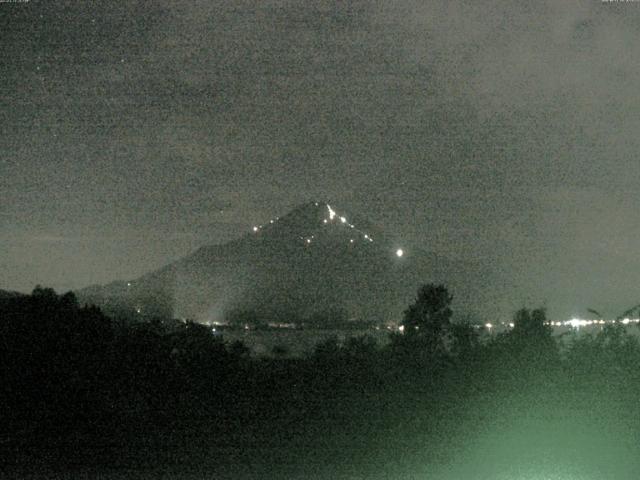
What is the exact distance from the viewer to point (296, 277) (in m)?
68.9

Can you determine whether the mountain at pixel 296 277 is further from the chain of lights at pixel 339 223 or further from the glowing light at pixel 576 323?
the glowing light at pixel 576 323

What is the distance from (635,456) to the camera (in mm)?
10648

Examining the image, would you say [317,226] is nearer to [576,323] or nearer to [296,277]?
[296,277]

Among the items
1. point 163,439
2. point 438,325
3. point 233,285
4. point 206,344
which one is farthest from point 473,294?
point 163,439

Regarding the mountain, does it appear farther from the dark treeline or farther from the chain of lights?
the dark treeline

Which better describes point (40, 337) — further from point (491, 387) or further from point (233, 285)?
point (233, 285)

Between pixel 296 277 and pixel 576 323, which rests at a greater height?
pixel 296 277

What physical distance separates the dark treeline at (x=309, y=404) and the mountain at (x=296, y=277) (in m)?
24.6

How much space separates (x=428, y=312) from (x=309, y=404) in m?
11.3

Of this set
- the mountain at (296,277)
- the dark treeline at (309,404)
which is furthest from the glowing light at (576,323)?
the mountain at (296,277)

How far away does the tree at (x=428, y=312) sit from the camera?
22.0 meters

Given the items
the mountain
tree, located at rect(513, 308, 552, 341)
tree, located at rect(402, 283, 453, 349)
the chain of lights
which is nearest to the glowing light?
tree, located at rect(513, 308, 552, 341)

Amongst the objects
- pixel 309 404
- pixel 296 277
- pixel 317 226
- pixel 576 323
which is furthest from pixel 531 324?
pixel 317 226

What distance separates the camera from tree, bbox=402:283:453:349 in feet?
72.1
